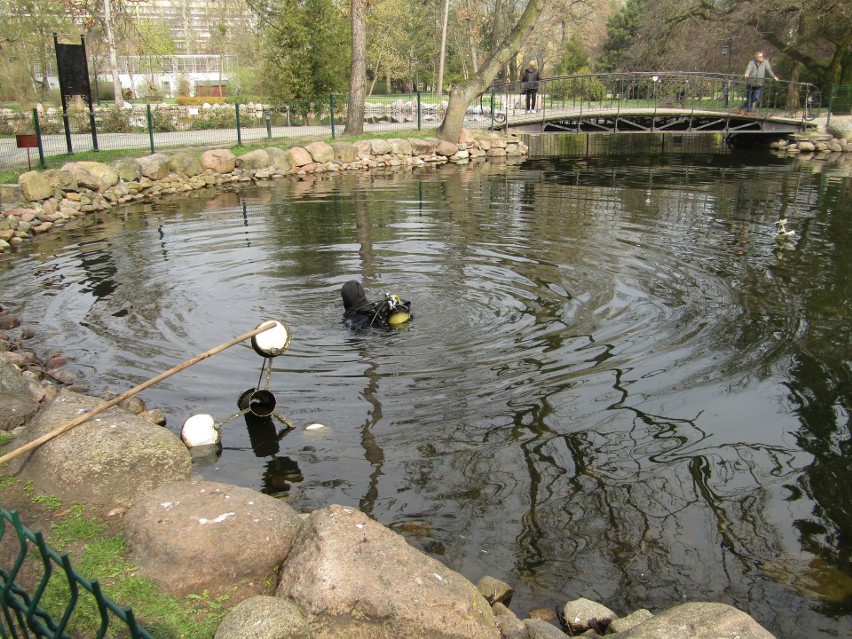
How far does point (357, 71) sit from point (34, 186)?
12.3m

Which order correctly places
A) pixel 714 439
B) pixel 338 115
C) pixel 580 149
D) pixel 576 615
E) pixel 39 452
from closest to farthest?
pixel 576 615
pixel 39 452
pixel 714 439
pixel 338 115
pixel 580 149

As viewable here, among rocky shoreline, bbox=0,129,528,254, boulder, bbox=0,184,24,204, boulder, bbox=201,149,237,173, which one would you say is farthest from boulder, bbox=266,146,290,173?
boulder, bbox=0,184,24,204

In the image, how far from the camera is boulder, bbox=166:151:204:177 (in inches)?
834

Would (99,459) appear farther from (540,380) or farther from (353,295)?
(353,295)

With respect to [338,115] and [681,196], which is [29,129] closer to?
[338,115]

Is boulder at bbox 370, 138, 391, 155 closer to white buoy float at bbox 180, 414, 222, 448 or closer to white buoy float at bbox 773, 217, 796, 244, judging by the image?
white buoy float at bbox 773, 217, 796, 244

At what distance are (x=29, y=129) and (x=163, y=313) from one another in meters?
15.9

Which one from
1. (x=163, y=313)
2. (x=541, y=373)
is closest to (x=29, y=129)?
(x=163, y=313)

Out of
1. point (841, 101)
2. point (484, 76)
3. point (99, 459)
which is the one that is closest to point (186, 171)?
point (484, 76)

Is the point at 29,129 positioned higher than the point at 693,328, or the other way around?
the point at 29,129

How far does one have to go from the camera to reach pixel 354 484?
19.0ft

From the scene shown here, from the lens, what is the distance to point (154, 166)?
67.3 ft

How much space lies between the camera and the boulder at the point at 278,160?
75.7ft

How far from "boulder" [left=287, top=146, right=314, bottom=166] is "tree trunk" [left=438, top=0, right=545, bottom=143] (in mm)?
6166
